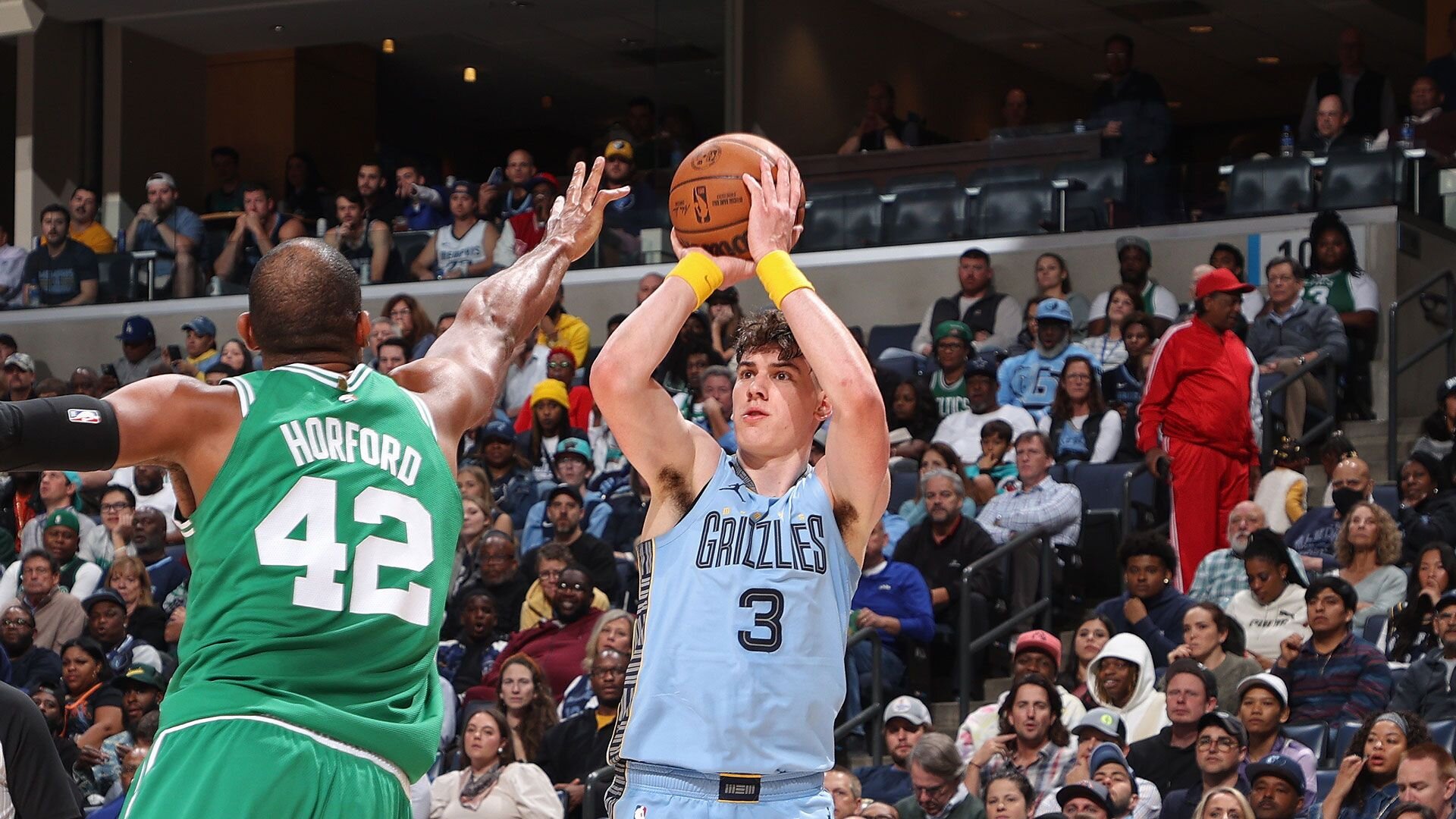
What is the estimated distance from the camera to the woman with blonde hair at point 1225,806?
7.14m

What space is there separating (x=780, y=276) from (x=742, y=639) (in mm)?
807

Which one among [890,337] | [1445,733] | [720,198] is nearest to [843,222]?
[890,337]

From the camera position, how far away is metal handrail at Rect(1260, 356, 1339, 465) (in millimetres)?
11211

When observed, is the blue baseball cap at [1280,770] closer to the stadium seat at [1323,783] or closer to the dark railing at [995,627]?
the stadium seat at [1323,783]

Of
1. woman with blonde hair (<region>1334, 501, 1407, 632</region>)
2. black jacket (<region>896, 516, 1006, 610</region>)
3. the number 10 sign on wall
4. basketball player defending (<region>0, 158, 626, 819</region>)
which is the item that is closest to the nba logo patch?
basketball player defending (<region>0, 158, 626, 819</region>)

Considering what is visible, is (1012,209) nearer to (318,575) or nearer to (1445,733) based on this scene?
(1445,733)

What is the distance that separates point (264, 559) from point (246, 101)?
20.3 m

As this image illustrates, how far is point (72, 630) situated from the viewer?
11484 millimetres

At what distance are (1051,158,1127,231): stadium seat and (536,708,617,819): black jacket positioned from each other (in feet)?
23.2

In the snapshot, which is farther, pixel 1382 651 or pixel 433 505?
pixel 1382 651

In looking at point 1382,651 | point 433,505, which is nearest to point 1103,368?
point 1382,651

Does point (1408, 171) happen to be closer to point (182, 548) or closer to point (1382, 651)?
point (1382, 651)

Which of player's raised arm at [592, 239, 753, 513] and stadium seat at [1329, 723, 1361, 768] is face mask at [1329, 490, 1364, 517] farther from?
player's raised arm at [592, 239, 753, 513]

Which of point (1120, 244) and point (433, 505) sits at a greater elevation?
point (1120, 244)
